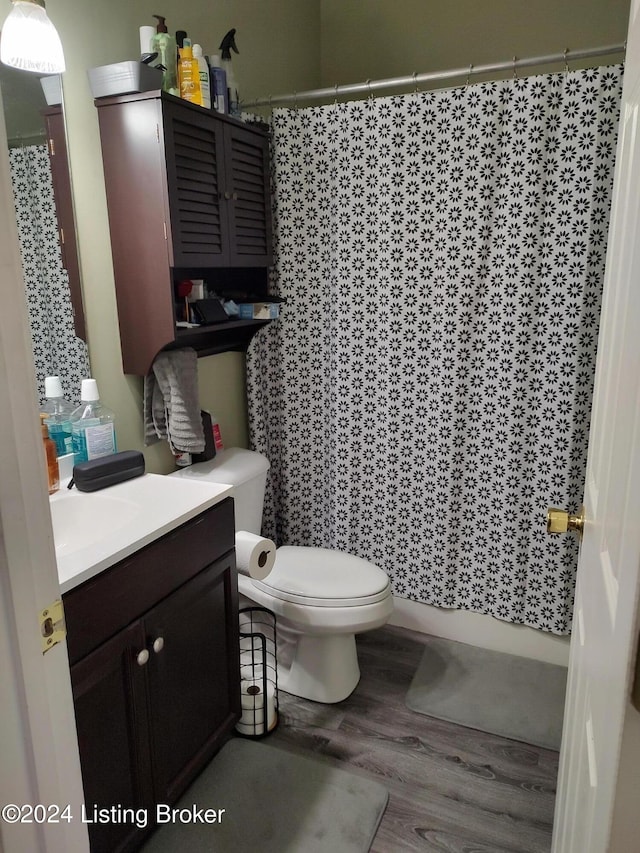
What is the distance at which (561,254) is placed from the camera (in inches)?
78.8

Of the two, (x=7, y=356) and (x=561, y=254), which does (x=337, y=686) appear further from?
(x=7, y=356)

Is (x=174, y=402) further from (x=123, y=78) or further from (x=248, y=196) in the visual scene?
(x=123, y=78)

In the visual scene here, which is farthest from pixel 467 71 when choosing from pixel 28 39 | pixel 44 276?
pixel 44 276

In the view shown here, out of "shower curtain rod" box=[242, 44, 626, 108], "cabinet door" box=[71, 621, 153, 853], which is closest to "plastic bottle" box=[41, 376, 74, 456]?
"cabinet door" box=[71, 621, 153, 853]

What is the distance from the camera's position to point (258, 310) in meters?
2.21

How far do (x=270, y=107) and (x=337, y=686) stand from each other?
6.84ft

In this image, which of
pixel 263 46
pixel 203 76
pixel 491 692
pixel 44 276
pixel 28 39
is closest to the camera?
pixel 28 39

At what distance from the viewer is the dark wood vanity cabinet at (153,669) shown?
4.35ft

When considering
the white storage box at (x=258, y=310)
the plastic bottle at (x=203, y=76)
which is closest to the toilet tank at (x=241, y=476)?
the white storage box at (x=258, y=310)

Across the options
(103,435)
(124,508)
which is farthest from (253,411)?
(124,508)

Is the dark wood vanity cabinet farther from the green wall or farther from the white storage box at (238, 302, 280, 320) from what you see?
A: the white storage box at (238, 302, 280, 320)

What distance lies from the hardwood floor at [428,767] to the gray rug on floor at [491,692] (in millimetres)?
42

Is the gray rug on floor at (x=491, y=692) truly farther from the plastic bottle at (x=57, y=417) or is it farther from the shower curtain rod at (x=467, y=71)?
the shower curtain rod at (x=467, y=71)

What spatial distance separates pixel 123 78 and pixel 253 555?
4.37 feet
